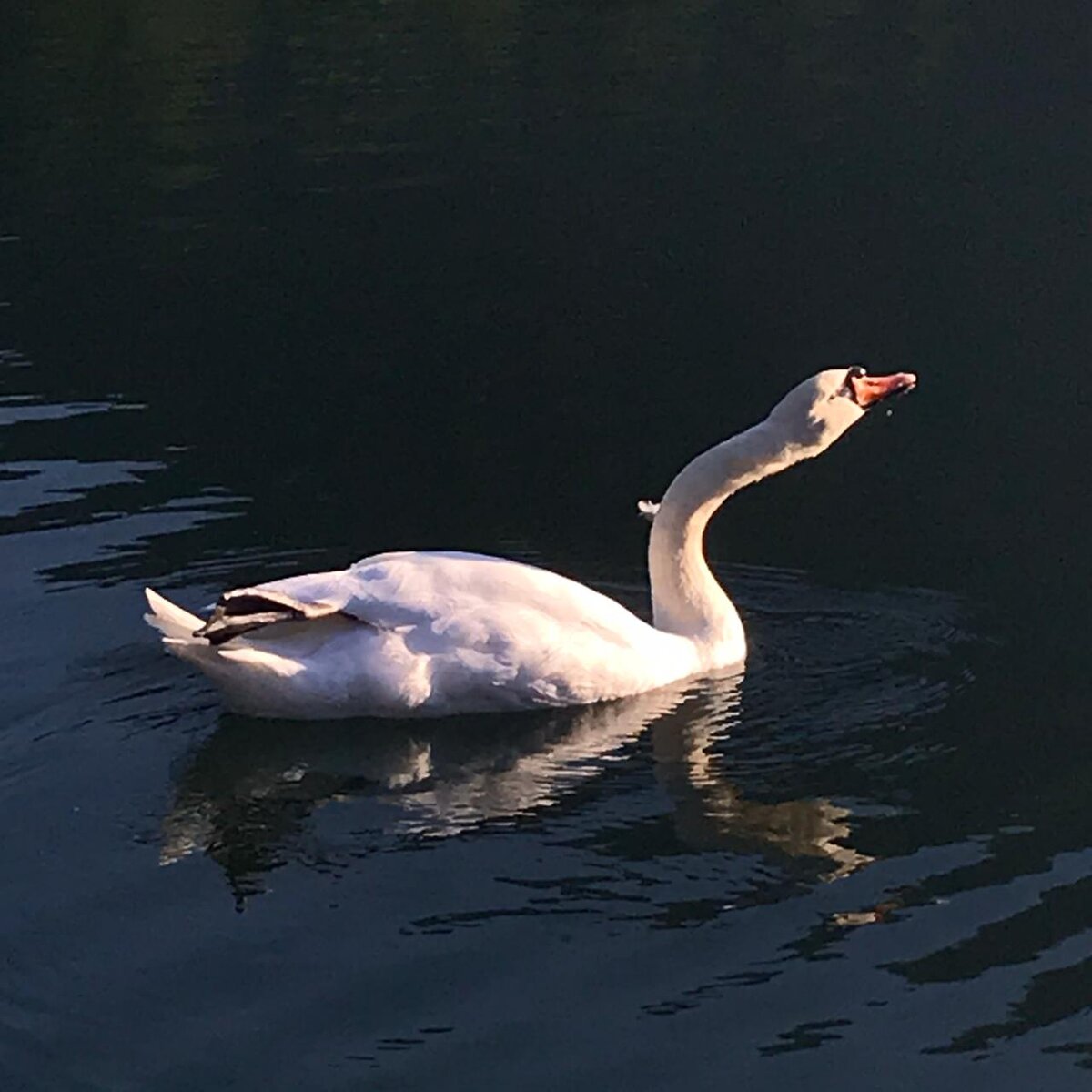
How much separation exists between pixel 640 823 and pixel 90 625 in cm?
408

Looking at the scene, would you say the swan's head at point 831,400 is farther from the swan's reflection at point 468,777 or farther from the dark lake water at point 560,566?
the swan's reflection at point 468,777

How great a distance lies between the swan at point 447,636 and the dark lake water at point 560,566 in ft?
0.74

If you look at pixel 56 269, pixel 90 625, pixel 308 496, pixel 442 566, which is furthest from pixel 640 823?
pixel 56 269

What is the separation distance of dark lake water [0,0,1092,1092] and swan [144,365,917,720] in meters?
0.23

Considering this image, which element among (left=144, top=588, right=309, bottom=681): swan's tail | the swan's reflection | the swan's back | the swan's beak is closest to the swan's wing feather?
the swan's back

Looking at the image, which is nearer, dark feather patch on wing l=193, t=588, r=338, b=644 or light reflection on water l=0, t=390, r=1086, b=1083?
light reflection on water l=0, t=390, r=1086, b=1083

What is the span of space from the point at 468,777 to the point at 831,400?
2.87 metres

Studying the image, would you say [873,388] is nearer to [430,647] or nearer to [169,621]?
[430,647]

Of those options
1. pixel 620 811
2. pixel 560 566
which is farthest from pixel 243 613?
pixel 560 566

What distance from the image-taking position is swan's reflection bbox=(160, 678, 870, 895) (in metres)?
10.3

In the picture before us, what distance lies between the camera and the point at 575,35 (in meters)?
37.6

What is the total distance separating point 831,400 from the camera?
39.0 ft

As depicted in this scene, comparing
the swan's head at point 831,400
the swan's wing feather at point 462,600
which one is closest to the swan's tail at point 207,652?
the swan's wing feather at point 462,600

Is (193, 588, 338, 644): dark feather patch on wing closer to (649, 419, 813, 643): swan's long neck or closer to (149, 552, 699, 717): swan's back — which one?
(149, 552, 699, 717): swan's back
